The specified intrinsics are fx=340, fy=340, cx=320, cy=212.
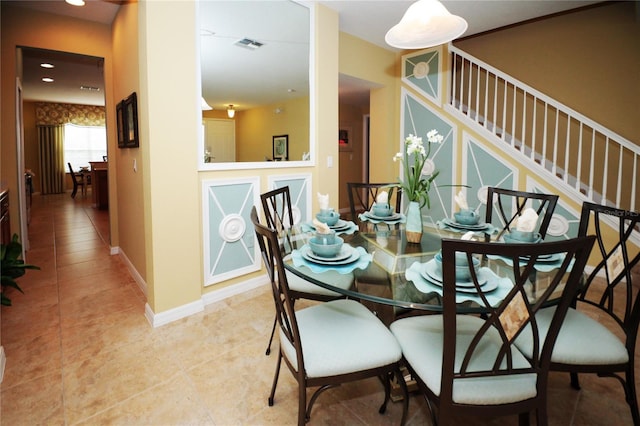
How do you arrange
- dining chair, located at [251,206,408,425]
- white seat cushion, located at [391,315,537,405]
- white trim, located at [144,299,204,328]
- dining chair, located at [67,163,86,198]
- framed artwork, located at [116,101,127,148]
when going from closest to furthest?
white seat cushion, located at [391,315,537,405] → dining chair, located at [251,206,408,425] → white trim, located at [144,299,204,328] → framed artwork, located at [116,101,127,148] → dining chair, located at [67,163,86,198]

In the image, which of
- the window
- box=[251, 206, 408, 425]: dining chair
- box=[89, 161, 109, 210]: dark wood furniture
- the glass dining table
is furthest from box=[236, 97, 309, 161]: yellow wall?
the window

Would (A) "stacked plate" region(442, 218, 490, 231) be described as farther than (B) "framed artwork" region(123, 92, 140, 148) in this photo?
No

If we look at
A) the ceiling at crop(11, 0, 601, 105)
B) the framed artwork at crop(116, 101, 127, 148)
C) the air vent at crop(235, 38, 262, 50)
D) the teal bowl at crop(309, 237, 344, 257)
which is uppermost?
the ceiling at crop(11, 0, 601, 105)

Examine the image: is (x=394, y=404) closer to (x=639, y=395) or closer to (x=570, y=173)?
(x=639, y=395)

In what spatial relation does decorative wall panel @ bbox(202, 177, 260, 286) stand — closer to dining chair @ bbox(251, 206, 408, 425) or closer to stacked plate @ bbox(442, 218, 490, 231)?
dining chair @ bbox(251, 206, 408, 425)

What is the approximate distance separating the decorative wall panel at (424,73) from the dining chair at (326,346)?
369cm

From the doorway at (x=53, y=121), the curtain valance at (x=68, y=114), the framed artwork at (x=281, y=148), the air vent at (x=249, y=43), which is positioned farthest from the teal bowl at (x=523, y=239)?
the curtain valance at (x=68, y=114)

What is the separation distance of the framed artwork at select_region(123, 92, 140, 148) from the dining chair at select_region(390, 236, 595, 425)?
8.36 ft

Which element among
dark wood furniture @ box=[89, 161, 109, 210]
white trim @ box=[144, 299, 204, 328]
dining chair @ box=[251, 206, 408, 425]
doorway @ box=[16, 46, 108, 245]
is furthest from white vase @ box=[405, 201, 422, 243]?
doorway @ box=[16, 46, 108, 245]

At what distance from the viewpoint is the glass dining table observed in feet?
3.75

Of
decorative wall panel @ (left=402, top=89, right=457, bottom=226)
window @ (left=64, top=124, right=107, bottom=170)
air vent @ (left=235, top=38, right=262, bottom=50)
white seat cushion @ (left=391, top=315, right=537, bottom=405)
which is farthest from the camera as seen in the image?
window @ (left=64, top=124, right=107, bottom=170)

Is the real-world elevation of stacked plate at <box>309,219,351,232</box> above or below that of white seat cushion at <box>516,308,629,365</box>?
above

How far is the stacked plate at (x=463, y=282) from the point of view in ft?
3.74

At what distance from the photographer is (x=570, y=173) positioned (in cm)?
429
